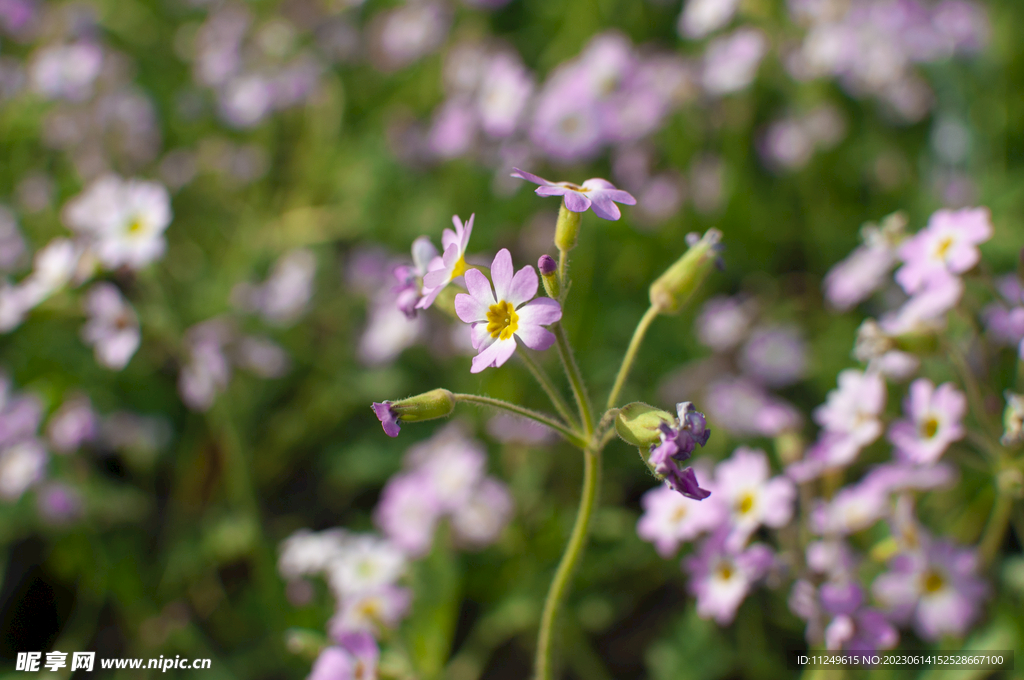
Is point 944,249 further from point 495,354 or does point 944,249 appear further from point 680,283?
point 495,354

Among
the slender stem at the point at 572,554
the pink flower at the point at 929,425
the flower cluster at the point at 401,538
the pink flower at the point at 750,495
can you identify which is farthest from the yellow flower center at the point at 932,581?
the flower cluster at the point at 401,538

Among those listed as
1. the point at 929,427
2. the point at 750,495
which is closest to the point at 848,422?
the point at 929,427

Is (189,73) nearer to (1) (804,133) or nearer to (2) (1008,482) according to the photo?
(1) (804,133)

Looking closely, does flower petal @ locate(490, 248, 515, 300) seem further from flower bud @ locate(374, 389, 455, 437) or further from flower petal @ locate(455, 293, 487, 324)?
flower bud @ locate(374, 389, 455, 437)

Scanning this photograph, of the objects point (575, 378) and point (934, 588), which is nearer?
point (575, 378)

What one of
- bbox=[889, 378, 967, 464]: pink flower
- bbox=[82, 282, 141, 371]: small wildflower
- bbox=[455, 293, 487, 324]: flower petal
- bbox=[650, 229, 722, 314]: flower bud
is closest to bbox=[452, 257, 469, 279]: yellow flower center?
A: bbox=[455, 293, 487, 324]: flower petal

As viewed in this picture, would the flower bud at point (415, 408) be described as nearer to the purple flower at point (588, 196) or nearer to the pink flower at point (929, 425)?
the purple flower at point (588, 196)

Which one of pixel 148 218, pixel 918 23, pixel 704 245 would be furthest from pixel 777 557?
pixel 918 23
